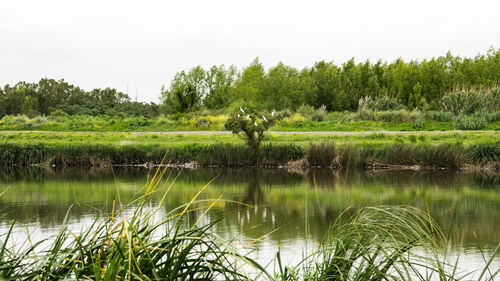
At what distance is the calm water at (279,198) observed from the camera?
31.2ft

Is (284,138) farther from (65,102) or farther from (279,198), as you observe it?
(65,102)

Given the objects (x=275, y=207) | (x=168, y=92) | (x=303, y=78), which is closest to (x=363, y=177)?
(x=275, y=207)

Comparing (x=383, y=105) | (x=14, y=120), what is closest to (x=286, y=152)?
(x=383, y=105)

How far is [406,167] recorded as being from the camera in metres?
19.9

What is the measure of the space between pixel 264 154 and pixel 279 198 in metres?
7.17

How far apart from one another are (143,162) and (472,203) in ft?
43.4

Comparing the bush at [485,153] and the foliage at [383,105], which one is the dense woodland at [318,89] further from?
the bush at [485,153]

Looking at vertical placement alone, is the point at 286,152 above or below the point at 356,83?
below

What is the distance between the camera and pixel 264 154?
21.0 meters

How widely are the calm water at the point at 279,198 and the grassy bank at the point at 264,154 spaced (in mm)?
1040

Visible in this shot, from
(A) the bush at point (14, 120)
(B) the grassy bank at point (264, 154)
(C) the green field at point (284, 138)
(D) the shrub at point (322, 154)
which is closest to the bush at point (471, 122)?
(C) the green field at point (284, 138)

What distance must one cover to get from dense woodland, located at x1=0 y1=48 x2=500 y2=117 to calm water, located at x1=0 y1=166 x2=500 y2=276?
1714 cm

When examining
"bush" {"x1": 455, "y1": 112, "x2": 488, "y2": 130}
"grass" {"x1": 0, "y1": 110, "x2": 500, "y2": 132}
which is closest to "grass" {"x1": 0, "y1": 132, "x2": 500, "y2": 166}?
"bush" {"x1": 455, "y1": 112, "x2": 488, "y2": 130}

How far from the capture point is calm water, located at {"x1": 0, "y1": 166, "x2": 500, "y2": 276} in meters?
9.52
